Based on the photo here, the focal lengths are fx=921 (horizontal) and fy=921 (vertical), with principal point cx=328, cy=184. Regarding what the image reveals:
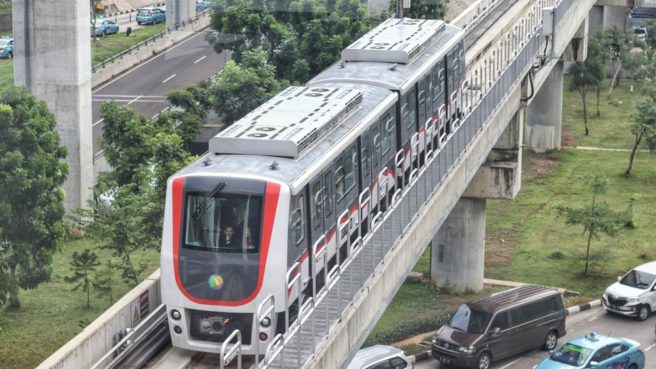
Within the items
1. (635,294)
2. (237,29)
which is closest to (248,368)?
(635,294)

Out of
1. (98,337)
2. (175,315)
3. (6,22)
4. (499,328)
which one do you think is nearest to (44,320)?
(6,22)

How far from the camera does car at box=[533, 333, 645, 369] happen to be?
69.4ft

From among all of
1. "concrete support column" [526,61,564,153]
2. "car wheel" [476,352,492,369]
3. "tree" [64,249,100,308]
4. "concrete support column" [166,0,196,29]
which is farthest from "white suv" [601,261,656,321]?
"concrete support column" [166,0,196,29]

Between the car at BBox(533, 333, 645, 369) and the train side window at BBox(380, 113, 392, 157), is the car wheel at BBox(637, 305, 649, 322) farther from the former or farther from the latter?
the train side window at BBox(380, 113, 392, 157)

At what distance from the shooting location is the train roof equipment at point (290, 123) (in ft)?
45.6

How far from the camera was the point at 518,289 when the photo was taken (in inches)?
974

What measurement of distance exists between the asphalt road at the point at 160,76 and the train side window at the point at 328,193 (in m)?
21.4

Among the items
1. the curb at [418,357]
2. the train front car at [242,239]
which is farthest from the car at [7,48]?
the train front car at [242,239]

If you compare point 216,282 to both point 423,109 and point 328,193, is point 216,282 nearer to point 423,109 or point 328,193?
point 328,193

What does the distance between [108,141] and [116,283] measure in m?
4.08

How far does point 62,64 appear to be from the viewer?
3005 centimetres

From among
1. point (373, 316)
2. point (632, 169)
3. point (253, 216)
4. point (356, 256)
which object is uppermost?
point (253, 216)

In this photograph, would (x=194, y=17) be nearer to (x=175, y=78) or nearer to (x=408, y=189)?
(x=175, y=78)

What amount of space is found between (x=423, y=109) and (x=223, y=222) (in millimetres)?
8771
